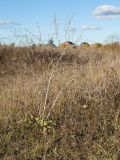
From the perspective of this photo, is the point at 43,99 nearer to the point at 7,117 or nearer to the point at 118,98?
the point at 7,117

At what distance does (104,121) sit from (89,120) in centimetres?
22

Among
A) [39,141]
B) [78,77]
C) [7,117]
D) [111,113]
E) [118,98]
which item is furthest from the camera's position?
[78,77]

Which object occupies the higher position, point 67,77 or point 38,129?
point 67,77

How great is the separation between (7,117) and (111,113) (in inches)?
59.6

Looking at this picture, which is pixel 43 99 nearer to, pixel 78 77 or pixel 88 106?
pixel 88 106

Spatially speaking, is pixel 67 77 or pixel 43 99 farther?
pixel 67 77

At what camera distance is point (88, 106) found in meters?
6.02

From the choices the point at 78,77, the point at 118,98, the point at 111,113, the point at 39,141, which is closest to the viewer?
the point at 39,141

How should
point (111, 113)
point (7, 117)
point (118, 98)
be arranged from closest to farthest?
1. point (7, 117)
2. point (111, 113)
3. point (118, 98)

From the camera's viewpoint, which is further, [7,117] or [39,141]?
[7,117]

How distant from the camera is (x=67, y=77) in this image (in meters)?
7.26

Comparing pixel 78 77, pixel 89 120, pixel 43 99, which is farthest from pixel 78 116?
pixel 78 77

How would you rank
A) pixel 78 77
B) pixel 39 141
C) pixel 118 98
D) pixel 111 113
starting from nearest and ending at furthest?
pixel 39 141 < pixel 111 113 < pixel 118 98 < pixel 78 77

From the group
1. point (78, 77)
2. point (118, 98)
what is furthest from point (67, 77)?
point (118, 98)
